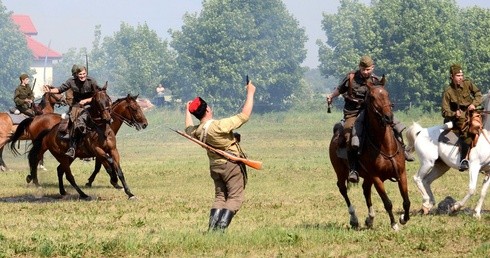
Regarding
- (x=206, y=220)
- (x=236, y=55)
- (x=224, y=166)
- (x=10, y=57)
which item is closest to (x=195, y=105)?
(x=224, y=166)

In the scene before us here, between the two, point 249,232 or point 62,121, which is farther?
point 62,121

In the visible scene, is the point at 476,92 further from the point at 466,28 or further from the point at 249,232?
the point at 466,28

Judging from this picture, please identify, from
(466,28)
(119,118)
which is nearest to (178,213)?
(119,118)

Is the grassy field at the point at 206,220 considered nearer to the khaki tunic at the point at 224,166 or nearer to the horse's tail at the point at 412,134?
the khaki tunic at the point at 224,166

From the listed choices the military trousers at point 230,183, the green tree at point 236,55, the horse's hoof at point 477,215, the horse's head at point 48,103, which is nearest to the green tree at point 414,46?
the green tree at point 236,55

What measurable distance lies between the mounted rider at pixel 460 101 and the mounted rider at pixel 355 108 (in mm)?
2716

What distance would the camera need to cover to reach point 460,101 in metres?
20.2

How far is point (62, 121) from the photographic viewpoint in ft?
83.9

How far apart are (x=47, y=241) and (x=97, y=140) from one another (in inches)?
363

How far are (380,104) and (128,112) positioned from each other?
38.7 ft

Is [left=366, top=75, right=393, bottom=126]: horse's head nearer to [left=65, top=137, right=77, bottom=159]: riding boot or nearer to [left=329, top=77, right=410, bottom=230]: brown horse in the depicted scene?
[left=329, top=77, right=410, bottom=230]: brown horse

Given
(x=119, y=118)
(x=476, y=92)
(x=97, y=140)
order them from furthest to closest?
(x=119, y=118) < (x=97, y=140) < (x=476, y=92)

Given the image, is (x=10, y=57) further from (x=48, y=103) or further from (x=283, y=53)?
(x=48, y=103)

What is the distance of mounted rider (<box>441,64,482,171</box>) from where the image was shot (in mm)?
20078
